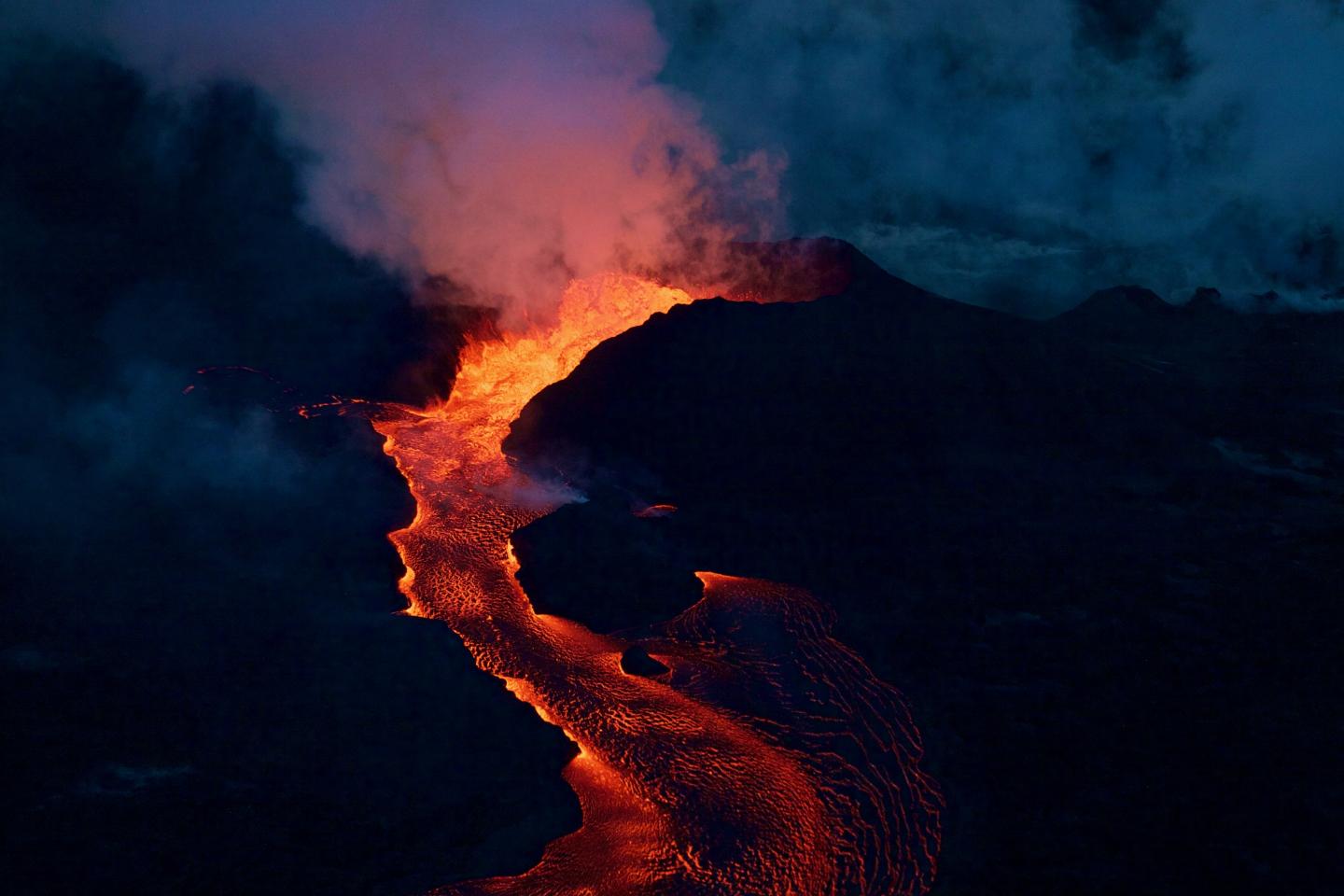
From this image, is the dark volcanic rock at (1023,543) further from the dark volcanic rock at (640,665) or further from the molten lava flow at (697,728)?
the dark volcanic rock at (640,665)

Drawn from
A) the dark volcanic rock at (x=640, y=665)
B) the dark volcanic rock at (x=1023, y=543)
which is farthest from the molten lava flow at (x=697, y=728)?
the dark volcanic rock at (x=1023, y=543)

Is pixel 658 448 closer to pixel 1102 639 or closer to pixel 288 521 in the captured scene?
pixel 288 521

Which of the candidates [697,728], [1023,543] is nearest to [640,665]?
[697,728]

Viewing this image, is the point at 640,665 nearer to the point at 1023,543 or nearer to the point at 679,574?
the point at 679,574

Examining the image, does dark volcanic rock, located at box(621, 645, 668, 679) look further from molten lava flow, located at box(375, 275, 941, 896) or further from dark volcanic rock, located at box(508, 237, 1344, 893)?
dark volcanic rock, located at box(508, 237, 1344, 893)

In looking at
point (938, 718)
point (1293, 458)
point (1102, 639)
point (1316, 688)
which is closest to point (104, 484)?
point (938, 718)
